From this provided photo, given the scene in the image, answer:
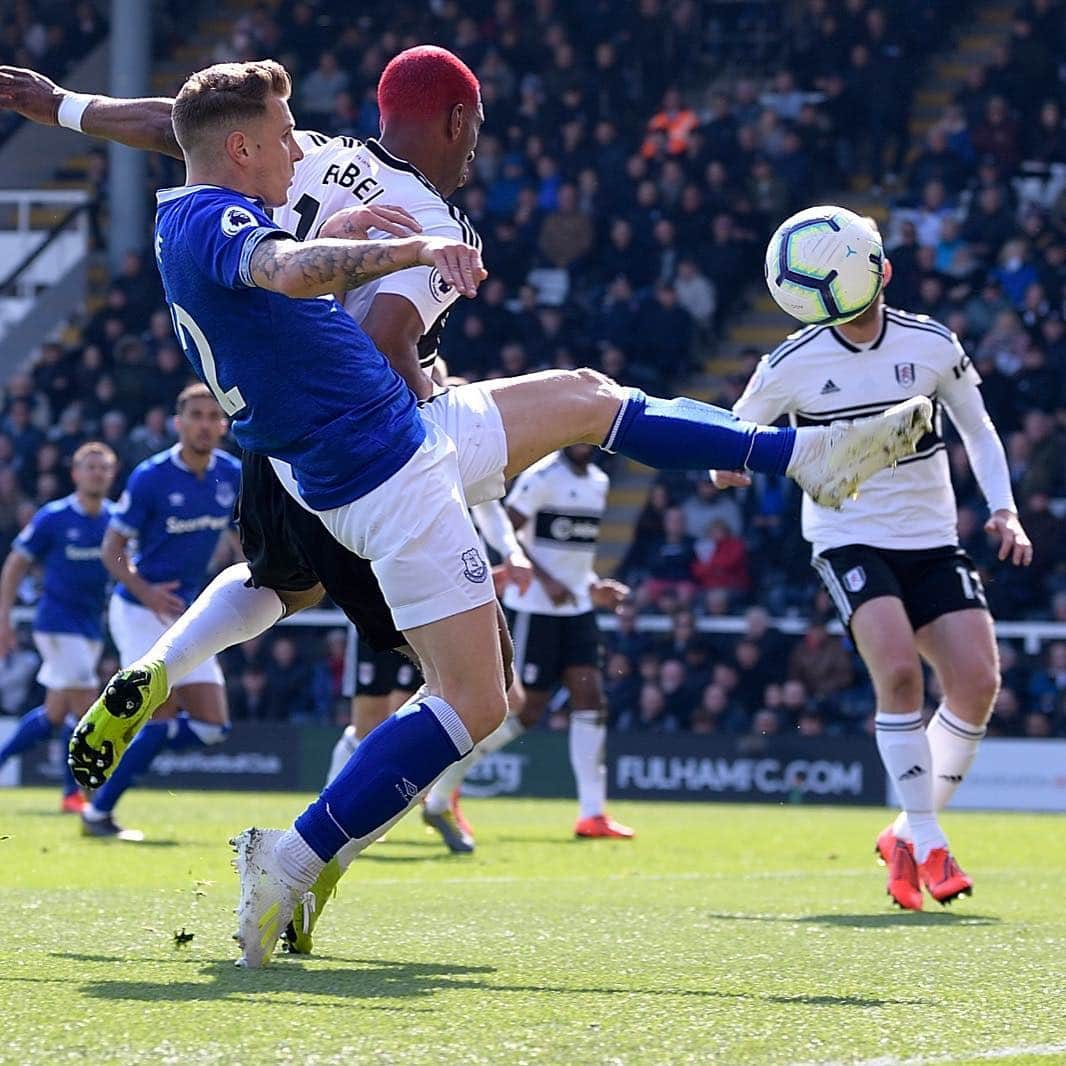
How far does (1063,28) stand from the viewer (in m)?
21.0

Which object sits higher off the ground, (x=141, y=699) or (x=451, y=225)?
(x=451, y=225)

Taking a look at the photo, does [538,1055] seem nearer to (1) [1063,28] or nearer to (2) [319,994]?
(2) [319,994]

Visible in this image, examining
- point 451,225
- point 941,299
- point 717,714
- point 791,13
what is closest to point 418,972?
point 451,225

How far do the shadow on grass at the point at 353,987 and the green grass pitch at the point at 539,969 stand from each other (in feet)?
0.03

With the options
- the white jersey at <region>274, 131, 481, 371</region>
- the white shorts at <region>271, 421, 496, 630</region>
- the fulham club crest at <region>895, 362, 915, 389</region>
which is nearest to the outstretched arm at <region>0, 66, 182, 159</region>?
the white jersey at <region>274, 131, 481, 371</region>

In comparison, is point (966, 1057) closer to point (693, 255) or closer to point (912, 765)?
point (912, 765)

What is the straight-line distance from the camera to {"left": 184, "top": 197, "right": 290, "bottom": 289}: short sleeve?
4.59 meters

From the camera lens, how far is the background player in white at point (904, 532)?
24.0ft

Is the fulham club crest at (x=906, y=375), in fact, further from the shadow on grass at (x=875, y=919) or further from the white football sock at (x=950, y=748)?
the shadow on grass at (x=875, y=919)

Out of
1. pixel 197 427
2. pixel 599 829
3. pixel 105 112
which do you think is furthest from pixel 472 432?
pixel 599 829

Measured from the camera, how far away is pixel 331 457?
4863mm

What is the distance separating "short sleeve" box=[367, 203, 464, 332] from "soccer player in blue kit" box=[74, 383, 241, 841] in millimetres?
5813

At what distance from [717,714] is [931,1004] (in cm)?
1299

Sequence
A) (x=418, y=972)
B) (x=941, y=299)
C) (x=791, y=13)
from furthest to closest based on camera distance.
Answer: (x=791, y=13) → (x=941, y=299) → (x=418, y=972)
